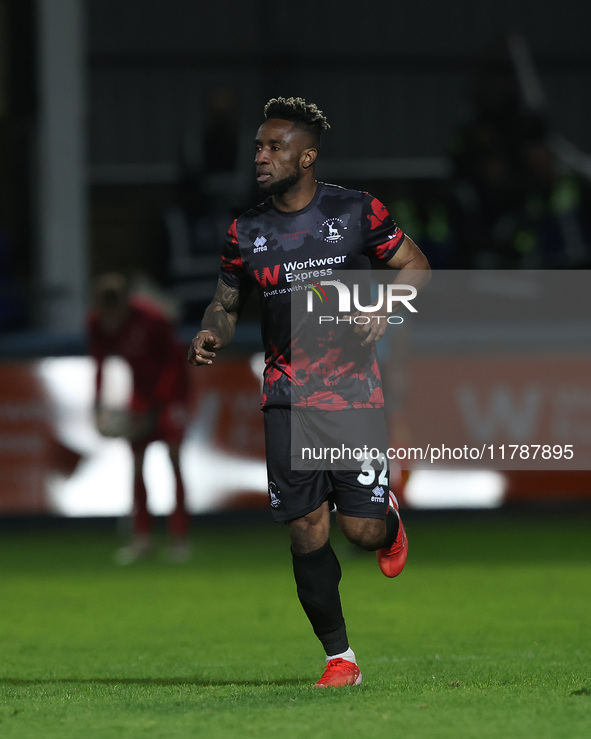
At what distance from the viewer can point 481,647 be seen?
645cm

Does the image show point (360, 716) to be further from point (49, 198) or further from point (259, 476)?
point (49, 198)

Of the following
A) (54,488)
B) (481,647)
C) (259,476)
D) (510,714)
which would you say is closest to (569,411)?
(259,476)

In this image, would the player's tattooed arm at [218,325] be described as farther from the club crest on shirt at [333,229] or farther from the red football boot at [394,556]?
the red football boot at [394,556]

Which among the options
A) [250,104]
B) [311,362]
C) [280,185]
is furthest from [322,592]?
[250,104]

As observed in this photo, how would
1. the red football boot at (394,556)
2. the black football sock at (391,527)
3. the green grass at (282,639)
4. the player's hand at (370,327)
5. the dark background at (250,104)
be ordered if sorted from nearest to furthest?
the green grass at (282,639) < the player's hand at (370,327) < the black football sock at (391,527) < the red football boot at (394,556) < the dark background at (250,104)

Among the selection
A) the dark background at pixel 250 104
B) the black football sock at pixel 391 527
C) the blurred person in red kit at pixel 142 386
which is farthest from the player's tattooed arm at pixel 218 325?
the dark background at pixel 250 104

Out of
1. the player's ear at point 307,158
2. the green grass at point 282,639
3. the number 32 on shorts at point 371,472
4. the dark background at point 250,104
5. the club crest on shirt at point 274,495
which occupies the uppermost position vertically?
the dark background at point 250,104

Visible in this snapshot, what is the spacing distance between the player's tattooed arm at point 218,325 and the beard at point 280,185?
0.42 meters

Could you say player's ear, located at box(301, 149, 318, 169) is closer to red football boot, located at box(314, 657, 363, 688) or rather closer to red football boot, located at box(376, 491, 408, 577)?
red football boot, located at box(376, 491, 408, 577)

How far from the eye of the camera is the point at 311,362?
5.19 metres

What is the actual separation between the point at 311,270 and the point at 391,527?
1028 millimetres

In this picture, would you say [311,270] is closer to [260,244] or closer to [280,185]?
[260,244]

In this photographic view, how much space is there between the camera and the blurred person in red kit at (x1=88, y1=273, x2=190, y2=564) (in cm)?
1017

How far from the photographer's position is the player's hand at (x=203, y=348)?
5.09 m
